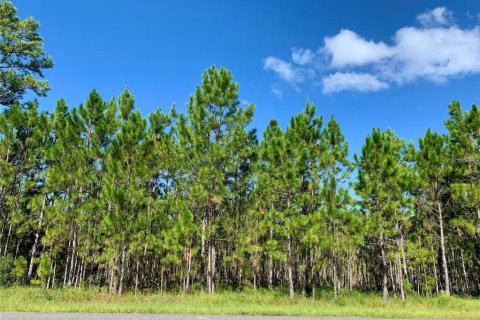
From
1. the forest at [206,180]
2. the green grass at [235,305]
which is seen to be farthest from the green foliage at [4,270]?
the green grass at [235,305]

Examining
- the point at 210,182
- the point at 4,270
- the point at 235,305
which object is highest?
the point at 210,182

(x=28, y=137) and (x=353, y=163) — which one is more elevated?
(x=28, y=137)

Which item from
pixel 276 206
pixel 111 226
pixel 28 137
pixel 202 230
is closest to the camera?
pixel 111 226

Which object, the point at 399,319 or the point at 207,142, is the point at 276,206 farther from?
the point at 399,319

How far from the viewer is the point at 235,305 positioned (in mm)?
14992

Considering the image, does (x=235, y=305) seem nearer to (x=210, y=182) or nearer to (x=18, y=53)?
(x=210, y=182)

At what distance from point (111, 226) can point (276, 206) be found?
Answer: 10.2m

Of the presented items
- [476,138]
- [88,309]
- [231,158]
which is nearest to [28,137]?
[231,158]

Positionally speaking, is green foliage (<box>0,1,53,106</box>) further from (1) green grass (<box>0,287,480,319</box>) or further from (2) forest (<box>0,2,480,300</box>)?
(1) green grass (<box>0,287,480,319</box>)

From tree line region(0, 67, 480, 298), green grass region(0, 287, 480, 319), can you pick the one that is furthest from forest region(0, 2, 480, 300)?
green grass region(0, 287, 480, 319)

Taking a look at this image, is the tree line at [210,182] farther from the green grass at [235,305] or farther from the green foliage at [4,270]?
the green grass at [235,305]

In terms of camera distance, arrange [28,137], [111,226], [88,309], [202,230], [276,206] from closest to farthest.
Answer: [88,309], [111,226], [202,230], [276,206], [28,137]

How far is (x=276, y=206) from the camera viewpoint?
2369 centimetres

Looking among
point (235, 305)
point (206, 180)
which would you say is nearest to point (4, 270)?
point (206, 180)
